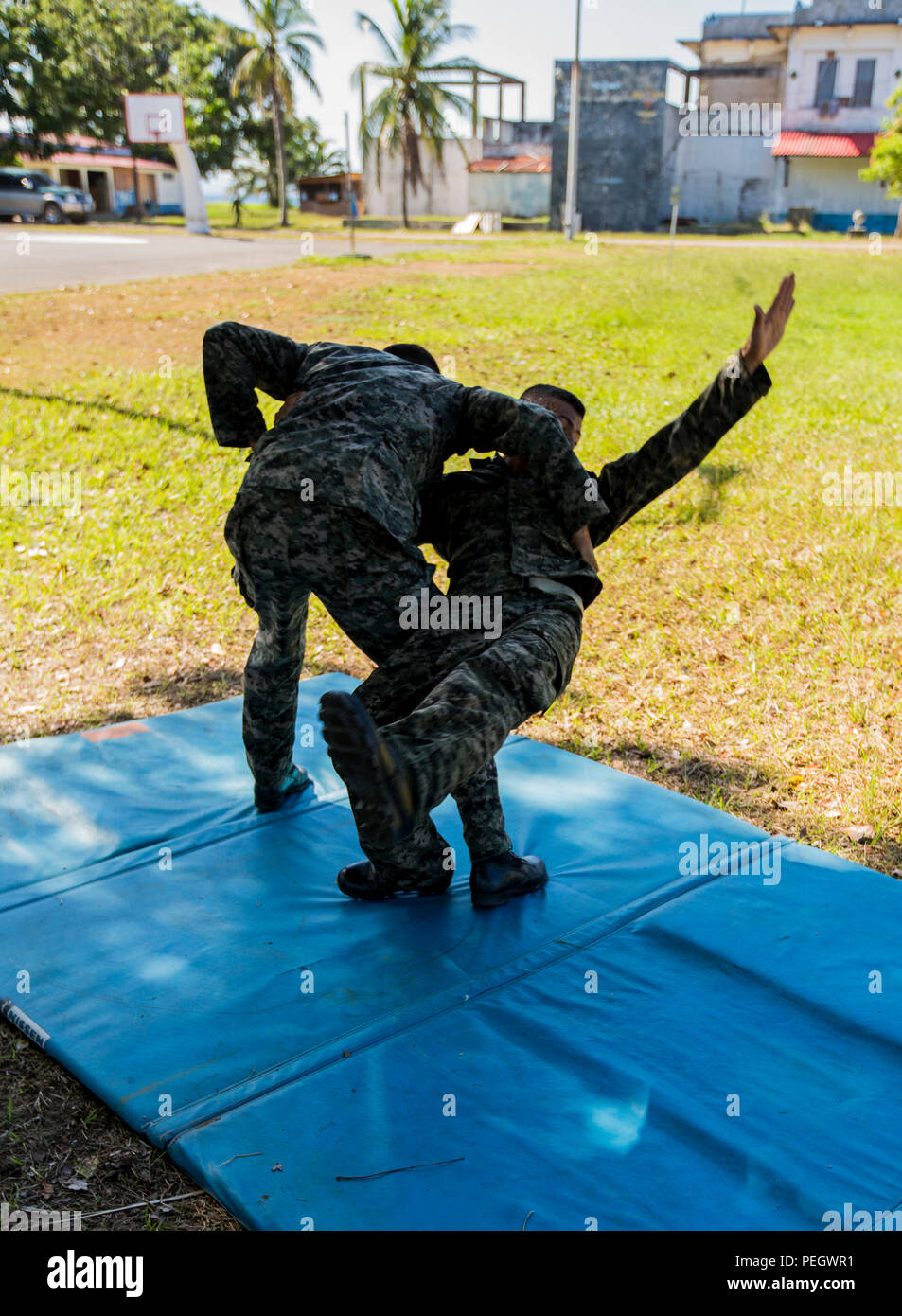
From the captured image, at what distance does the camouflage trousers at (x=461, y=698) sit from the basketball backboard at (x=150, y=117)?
139 feet

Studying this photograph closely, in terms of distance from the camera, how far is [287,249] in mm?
23281

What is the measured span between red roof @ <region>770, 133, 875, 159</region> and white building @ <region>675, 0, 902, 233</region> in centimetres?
3

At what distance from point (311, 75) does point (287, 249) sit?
22.4 metres

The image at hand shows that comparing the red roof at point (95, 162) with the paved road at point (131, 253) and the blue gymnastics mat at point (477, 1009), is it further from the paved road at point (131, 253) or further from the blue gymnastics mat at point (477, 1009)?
the blue gymnastics mat at point (477, 1009)

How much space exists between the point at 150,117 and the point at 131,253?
1032 inches

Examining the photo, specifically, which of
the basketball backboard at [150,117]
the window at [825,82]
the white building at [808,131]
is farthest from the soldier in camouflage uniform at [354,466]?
the window at [825,82]

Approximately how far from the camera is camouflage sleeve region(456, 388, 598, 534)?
3250 mm

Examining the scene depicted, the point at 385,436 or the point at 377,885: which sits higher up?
the point at 385,436

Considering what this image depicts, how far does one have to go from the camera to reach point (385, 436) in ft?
10.8

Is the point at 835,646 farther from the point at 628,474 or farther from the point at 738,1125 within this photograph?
the point at 738,1125

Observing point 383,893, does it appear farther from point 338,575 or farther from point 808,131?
point 808,131

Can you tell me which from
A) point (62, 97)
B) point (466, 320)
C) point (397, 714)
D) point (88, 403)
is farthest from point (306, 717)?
point (62, 97)

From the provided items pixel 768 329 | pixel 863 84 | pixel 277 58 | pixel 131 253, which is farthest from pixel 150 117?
pixel 768 329

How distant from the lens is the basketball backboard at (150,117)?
41.2 metres
